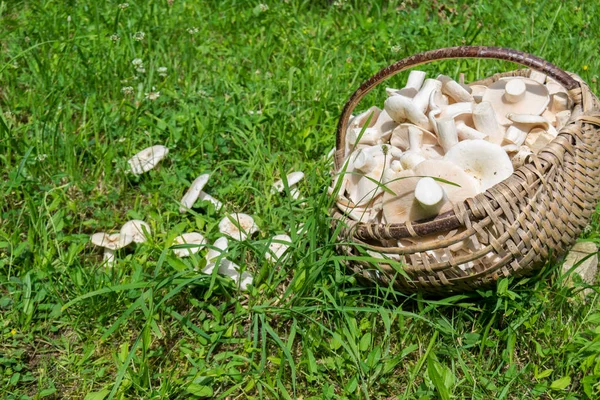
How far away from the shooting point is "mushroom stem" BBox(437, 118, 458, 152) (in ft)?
8.30

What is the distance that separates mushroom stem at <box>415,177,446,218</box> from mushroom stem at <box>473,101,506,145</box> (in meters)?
0.42

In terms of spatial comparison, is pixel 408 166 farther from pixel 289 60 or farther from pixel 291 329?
pixel 289 60

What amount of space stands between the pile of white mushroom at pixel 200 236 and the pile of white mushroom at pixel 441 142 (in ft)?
1.25

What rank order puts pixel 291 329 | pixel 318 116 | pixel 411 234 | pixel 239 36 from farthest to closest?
pixel 239 36
pixel 318 116
pixel 291 329
pixel 411 234

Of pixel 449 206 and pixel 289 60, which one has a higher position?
pixel 449 206

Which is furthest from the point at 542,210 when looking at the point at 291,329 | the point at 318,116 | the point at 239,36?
the point at 239,36

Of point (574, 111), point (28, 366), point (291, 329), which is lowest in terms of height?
point (28, 366)

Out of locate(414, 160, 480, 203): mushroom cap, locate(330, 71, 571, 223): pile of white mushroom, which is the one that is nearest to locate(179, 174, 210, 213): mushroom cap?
locate(330, 71, 571, 223): pile of white mushroom

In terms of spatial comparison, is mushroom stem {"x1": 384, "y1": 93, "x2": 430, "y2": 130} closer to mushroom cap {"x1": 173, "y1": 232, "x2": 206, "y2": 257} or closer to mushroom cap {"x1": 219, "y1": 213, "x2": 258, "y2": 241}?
mushroom cap {"x1": 219, "y1": 213, "x2": 258, "y2": 241}

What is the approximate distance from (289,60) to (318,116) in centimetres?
68

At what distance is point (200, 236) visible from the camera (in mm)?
2926

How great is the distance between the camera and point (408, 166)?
2576 millimetres

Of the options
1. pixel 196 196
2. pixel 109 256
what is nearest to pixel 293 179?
pixel 196 196

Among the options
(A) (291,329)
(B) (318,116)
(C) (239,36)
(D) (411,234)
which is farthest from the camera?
(C) (239,36)
